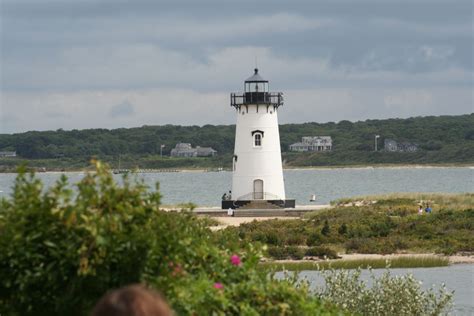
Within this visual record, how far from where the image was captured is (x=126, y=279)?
29.2ft

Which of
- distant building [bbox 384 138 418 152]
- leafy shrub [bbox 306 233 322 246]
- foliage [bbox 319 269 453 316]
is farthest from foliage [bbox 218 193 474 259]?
distant building [bbox 384 138 418 152]

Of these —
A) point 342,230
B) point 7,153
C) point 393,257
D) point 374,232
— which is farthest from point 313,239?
point 7,153

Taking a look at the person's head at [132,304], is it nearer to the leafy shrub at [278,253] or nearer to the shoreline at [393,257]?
the shoreline at [393,257]

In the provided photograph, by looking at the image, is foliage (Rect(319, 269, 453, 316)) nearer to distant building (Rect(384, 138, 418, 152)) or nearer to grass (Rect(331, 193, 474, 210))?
grass (Rect(331, 193, 474, 210))

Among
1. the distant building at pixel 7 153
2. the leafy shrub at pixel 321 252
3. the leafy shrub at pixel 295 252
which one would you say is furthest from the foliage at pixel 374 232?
the distant building at pixel 7 153

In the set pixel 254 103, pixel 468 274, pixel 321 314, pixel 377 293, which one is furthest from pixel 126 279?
pixel 254 103

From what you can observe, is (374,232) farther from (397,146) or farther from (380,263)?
(397,146)

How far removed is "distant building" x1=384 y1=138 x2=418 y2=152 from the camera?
19493cm

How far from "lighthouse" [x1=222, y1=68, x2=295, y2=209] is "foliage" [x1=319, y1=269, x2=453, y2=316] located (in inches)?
1360

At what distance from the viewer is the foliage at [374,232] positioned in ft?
127

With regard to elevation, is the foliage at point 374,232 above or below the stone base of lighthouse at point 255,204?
below

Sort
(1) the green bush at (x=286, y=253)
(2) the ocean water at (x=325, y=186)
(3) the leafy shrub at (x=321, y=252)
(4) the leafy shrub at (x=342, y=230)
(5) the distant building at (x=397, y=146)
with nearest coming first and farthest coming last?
(1) the green bush at (x=286, y=253) < (3) the leafy shrub at (x=321, y=252) < (4) the leafy shrub at (x=342, y=230) < (2) the ocean water at (x=325, y=186) < (5) the distant building at (x=397, y=146)

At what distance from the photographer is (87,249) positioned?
8.64m

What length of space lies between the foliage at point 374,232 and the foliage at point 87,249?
90.3 feet
